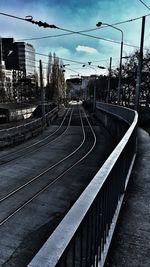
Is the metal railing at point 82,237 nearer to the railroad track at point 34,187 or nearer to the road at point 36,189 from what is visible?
the road at point 36,189

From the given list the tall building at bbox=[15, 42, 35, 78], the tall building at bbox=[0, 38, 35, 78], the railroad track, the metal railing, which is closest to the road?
the railroad track

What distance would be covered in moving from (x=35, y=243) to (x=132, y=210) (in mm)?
3552

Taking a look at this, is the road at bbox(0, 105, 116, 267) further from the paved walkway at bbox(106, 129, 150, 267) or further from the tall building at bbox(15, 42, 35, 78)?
the tall building at bbox(15, 42, 35, 78)

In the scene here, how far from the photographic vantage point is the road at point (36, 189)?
664cm

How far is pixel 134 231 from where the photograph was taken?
3.52m

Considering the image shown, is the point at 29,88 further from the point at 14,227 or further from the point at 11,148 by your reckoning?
the point at 14,227

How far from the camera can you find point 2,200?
9.61 m

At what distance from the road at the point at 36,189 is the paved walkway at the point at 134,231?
307 centimetres

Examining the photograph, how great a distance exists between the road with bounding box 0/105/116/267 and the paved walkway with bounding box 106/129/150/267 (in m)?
3.07

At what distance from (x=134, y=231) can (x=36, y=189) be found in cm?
792

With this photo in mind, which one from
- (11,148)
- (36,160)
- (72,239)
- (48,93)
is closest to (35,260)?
(72,239)

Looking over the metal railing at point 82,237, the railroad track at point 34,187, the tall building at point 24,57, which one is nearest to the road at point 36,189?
the railroad track at point 34,187

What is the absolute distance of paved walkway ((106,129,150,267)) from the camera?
290 cm

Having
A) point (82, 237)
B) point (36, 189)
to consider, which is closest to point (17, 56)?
point (36, 189)
